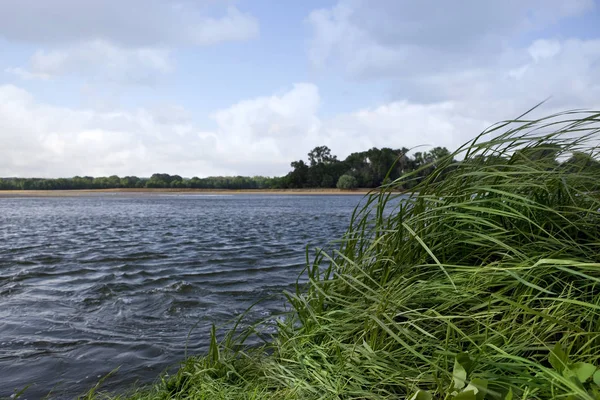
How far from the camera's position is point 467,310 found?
1.64 m

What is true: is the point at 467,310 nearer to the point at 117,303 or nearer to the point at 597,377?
the point at 597,377

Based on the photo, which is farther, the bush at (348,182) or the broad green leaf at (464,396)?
the bush at (348,182)

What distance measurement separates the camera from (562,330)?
1.52m

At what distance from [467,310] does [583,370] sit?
492 mm

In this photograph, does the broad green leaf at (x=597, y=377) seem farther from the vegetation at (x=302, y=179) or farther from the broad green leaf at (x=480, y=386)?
the vegetation at (x=302, y=179)

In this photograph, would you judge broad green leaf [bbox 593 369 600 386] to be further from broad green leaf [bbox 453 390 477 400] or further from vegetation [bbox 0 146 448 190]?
vegetation [bbox 0 146 448 190]

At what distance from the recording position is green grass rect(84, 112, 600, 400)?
1.35 metres

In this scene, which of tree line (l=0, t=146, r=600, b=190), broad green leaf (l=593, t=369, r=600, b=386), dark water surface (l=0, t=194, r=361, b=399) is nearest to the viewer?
broad green leaf (l=593, t=369, r=600, b=386)

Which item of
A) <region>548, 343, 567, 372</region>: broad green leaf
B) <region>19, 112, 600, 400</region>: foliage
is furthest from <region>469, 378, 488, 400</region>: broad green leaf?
<region>548, 343, 567, 372</region>: broad green leaf

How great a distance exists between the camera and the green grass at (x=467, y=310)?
135cm

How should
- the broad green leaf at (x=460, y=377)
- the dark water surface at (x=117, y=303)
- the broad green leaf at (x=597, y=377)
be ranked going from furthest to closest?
the dark water surface at (x=117, y=303) < the broad green leaf at (x=460, y=377) < the broad green leaf at (x=597, y=377)

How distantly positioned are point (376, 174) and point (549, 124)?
8822 centimetres

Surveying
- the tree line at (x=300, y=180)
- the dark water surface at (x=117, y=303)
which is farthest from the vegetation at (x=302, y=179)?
the dark water surface at (x=117, y=303)

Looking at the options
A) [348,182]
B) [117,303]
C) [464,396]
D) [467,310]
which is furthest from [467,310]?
[348,182]
